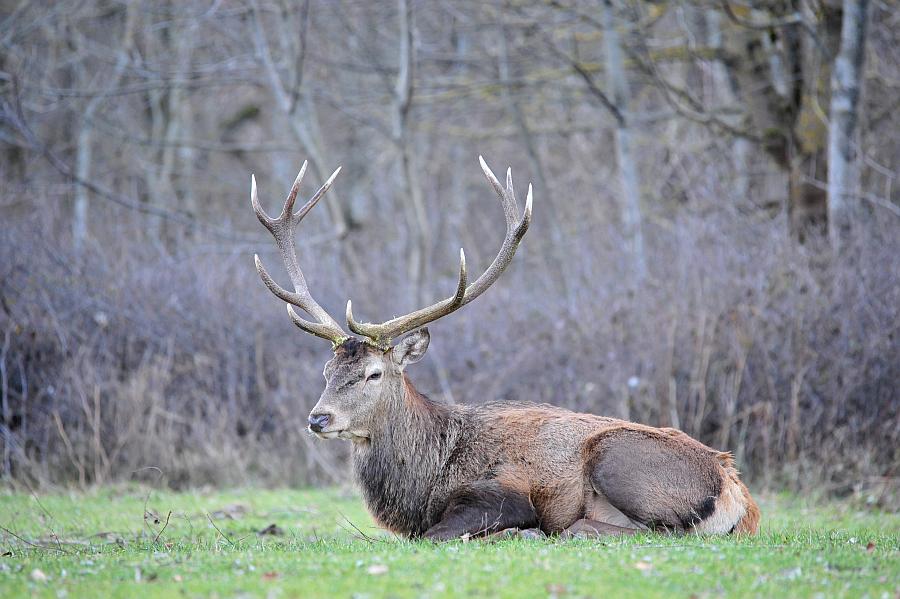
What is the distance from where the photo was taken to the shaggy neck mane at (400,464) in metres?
8.65

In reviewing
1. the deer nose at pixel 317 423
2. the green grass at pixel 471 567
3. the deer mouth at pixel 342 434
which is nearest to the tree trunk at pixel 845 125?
the green grass at pixel 471 567

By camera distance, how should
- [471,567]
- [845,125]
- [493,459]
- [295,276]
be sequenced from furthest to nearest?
1. [845,125]
2. [295,276]
3. [493,459]
4. [471,567]

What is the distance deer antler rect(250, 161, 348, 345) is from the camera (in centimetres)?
882

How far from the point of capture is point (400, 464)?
8711 mm

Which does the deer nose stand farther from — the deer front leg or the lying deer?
the deer front leg

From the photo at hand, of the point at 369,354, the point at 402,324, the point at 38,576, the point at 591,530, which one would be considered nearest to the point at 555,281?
the point at 402,324

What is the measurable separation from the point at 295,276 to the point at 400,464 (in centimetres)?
190

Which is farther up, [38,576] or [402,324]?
[402,324]

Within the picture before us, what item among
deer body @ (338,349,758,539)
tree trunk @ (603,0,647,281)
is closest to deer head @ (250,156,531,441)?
deer body @ (338,349,758,539)

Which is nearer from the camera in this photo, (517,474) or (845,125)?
(517,474)

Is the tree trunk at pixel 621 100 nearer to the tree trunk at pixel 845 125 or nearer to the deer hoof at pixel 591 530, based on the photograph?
the tree trunk at pixel 845 125

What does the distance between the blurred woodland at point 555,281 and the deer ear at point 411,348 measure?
568cm

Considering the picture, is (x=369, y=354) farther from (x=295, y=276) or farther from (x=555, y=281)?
(x=555, y=281)

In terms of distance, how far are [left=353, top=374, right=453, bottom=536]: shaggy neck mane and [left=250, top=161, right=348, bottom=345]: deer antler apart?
736 mm
